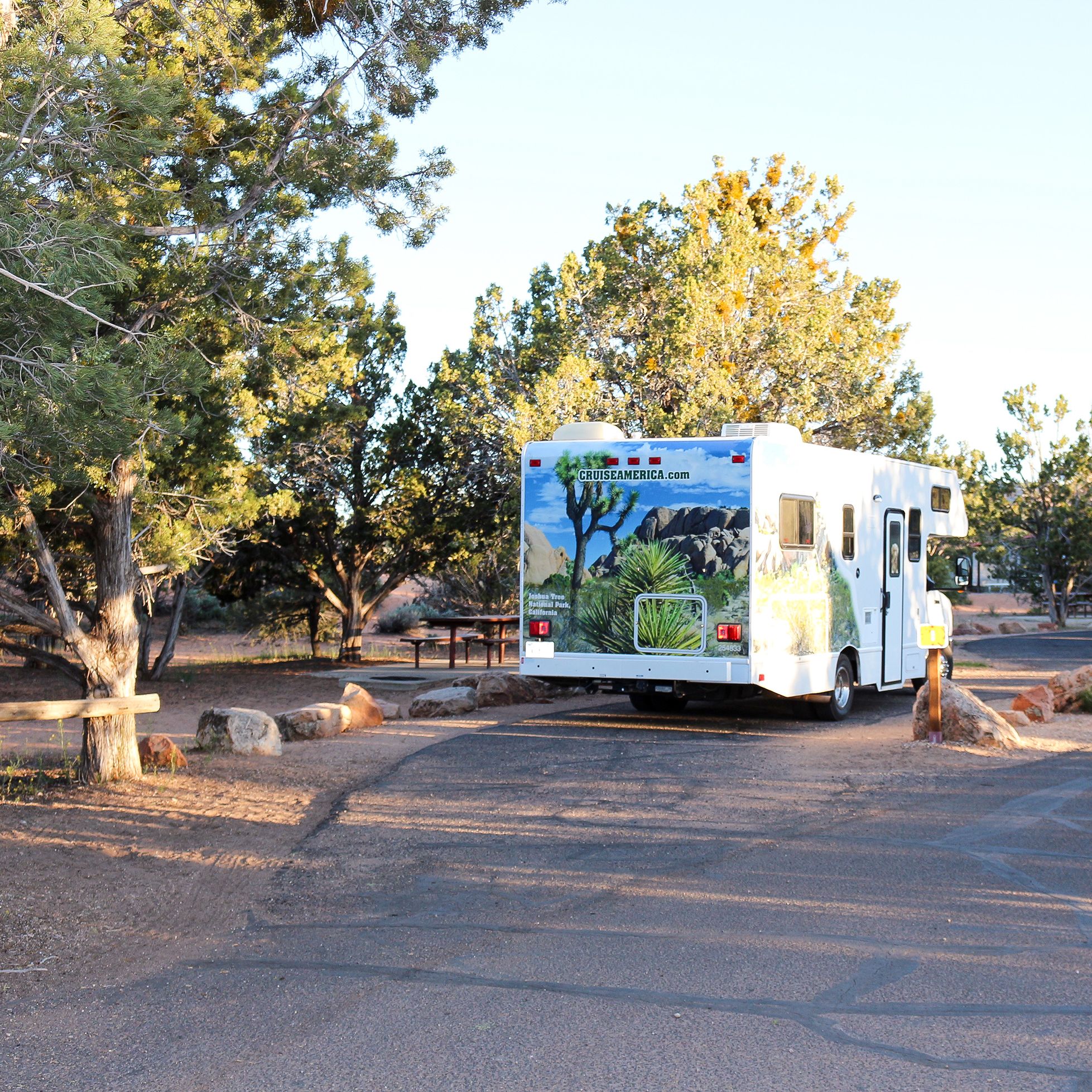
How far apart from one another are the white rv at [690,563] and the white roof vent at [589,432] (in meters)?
0.01

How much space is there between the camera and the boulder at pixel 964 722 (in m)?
11.6

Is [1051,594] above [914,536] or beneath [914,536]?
beneath

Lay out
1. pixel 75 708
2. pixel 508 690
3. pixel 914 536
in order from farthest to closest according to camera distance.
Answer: pixel 508 690
pixel 914 536
pixel 75 708

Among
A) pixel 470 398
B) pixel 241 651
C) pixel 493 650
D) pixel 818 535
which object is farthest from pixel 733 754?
pixel 241 651

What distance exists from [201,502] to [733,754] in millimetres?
5305

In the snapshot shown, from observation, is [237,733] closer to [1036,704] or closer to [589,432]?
[589,432]

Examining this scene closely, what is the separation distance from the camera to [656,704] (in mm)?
15000

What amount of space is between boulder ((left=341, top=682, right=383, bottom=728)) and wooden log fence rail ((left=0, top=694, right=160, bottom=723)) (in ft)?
13.4

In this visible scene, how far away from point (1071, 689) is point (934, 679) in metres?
4.21

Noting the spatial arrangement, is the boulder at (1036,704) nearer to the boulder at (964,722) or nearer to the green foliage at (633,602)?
the boulder at (964,722)

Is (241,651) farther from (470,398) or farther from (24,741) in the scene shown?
(24,741)

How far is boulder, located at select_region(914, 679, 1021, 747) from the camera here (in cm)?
1162

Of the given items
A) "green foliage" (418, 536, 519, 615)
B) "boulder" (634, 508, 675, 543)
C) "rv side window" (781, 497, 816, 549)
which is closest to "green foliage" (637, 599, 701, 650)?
"boulder" (634, 508, 675, 543)

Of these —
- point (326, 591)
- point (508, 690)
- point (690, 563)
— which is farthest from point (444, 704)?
point (326, 591)
